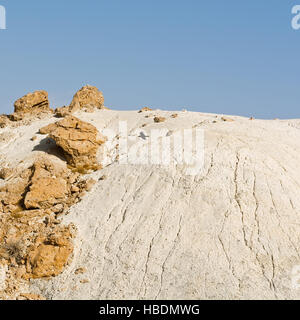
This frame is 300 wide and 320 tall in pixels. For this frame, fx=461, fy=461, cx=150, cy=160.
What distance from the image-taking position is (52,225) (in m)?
24.2

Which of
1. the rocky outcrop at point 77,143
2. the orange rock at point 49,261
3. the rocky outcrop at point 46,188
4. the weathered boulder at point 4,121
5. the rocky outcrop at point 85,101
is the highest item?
the rocky outcrop at point 85,101

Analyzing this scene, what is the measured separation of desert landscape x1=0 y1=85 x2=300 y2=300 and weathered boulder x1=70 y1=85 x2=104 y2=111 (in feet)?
25.7

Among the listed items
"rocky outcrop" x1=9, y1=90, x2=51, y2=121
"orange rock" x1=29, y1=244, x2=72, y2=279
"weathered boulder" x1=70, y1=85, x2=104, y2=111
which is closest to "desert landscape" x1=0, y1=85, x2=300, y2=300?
"orange rock" x1=29, y1=244, x2=72, y2=279

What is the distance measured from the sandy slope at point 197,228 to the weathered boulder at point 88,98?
462 inches

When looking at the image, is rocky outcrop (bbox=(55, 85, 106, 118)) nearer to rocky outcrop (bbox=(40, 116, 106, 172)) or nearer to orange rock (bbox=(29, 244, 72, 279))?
rocky outcrop (bbox=(40, 116, 106, 172))

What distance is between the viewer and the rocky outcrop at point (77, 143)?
29219mm

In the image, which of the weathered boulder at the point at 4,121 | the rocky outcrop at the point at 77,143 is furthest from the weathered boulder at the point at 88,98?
the rocky outcrop at the point at 77,143

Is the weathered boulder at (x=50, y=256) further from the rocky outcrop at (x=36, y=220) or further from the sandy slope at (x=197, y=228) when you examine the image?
the sandy slope at (x=197, y=228)

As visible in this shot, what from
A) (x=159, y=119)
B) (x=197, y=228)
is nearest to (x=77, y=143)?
(x=159, y=119)

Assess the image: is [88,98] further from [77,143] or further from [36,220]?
[36,220]

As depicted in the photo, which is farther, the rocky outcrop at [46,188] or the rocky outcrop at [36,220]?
the rocky outcrop at [46,188]
